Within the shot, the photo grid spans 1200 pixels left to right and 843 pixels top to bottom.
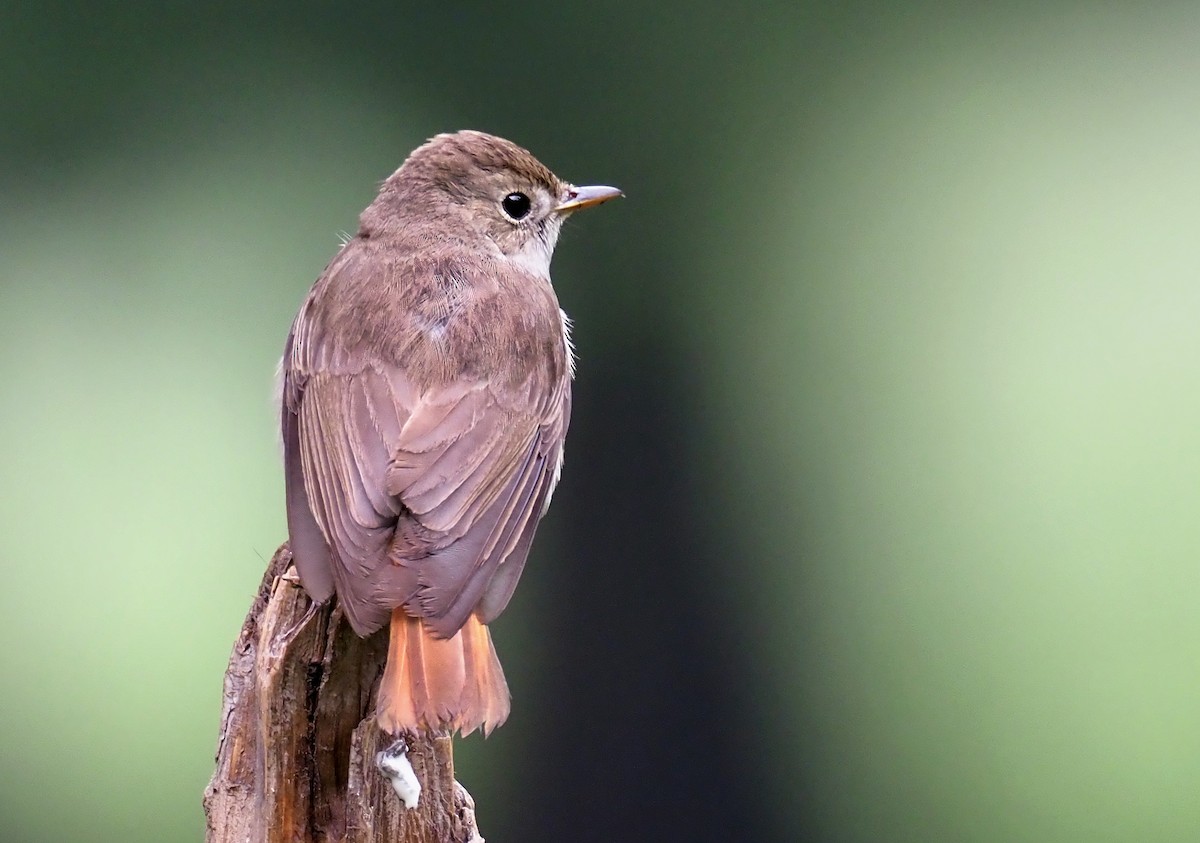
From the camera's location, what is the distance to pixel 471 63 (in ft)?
13.4

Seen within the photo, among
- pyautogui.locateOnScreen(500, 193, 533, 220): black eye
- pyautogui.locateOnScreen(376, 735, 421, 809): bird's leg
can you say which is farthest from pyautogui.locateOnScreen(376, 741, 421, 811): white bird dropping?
pyautogui.locateOnScreen(500, 193, 533, 220): black eye

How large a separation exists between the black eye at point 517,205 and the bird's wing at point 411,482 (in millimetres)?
597

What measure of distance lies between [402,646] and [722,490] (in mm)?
2041

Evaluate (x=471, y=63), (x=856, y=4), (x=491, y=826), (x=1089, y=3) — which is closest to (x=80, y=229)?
(x=471, y=63)

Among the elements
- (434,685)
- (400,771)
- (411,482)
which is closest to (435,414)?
(411,482)

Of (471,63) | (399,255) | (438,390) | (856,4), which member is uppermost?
(856,4)

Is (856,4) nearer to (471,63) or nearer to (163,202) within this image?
(471,63)

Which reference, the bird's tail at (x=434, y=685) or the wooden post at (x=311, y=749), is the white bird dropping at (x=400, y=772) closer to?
the wooden post at (x=311, y=749)

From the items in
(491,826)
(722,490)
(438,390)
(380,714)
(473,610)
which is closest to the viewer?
(380,714)

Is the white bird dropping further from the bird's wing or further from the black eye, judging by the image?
the black eye

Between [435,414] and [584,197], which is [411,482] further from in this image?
[584,197]

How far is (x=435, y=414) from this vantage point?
2.50 m

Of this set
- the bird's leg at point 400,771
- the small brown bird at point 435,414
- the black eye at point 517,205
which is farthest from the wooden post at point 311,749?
the black eye at point 517,205

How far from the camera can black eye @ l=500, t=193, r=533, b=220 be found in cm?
315
